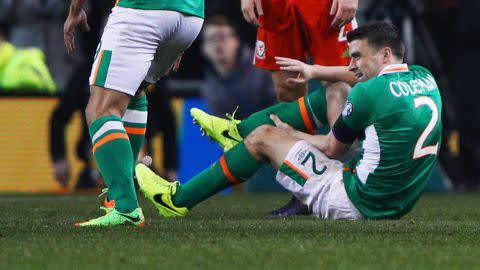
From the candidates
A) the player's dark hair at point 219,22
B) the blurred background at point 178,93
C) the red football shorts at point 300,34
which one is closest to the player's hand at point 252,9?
the red football shorts at point 300,34

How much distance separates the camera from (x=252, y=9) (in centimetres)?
696

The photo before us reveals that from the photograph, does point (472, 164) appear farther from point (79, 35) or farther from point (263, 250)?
point (263, 250)

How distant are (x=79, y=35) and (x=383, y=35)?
652cm

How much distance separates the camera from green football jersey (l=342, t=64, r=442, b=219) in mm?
5895

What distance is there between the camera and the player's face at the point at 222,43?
37.8 feet

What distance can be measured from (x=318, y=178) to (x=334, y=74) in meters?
0.70

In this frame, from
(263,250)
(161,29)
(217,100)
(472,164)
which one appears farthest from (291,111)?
(472,164)

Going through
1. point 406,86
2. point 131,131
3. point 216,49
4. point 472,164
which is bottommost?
point 472,164

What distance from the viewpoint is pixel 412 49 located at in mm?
11891

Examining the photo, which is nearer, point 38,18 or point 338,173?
point 338,173

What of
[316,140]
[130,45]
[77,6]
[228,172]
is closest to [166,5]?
[130,45]

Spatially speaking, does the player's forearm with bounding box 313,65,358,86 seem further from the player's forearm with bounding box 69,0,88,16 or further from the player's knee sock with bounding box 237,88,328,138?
the player's forearm with bounding box 69,0,88,16

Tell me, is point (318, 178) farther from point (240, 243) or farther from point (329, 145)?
point (240, 243)

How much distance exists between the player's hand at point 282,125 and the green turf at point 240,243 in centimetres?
47
